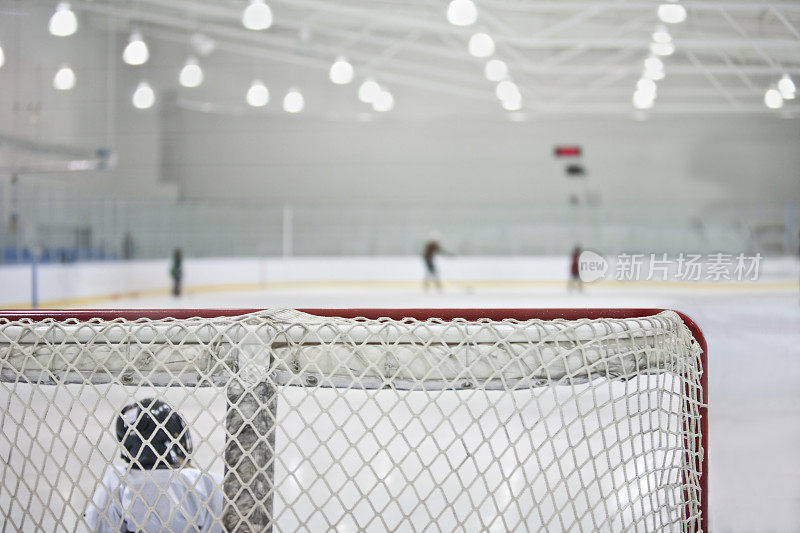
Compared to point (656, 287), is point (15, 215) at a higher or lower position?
higher

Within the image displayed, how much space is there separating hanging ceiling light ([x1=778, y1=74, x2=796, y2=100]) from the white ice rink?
280 cm

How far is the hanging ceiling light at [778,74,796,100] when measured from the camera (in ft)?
28.8

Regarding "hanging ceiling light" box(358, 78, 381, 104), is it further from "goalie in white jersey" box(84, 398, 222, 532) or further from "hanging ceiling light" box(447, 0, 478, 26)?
"goalie in white jersey" box(84, 398, 222, 532)

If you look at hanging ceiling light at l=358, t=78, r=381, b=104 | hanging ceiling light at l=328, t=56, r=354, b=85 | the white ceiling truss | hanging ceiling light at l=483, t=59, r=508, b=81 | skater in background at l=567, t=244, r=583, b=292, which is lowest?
skater in background at l=567, t=244, r=583, b=292

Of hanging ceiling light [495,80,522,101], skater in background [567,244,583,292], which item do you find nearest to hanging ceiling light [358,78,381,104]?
hanging ceiling light [495,80,522,101]

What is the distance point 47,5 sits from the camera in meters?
7.05

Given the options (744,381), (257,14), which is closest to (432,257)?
(257,14)

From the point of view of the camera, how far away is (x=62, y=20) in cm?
677

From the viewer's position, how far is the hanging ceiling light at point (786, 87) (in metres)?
8.79

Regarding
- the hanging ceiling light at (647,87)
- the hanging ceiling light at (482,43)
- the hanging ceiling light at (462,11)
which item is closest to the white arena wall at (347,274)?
the hanging ceiling light at (647,87)

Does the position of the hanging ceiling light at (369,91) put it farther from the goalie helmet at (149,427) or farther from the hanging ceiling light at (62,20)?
the goalie helmet at (149,427)

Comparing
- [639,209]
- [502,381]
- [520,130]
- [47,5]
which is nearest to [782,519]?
[502,381]

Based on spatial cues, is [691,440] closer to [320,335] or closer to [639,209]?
[320,335]

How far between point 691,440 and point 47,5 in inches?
294
